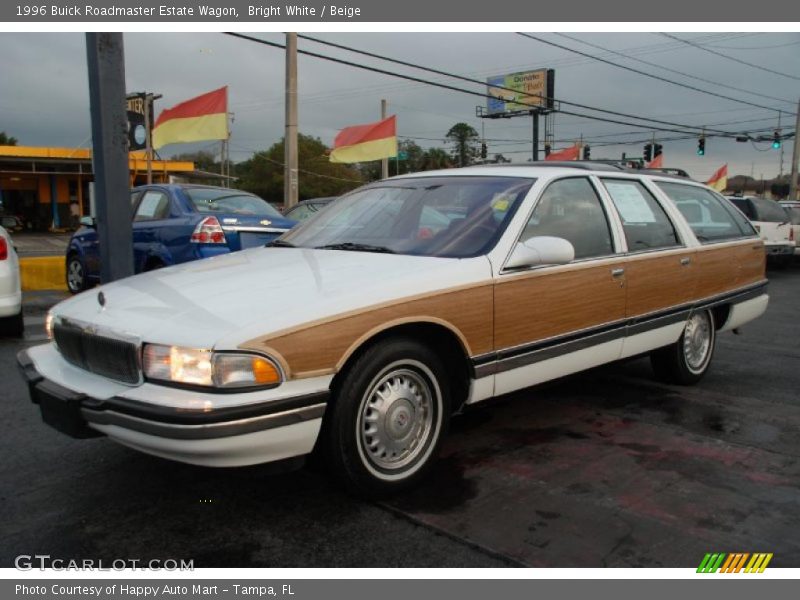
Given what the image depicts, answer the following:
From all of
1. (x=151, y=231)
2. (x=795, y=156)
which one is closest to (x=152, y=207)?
(x=151, y=231)

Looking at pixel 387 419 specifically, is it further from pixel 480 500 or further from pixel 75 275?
pixel 75 275

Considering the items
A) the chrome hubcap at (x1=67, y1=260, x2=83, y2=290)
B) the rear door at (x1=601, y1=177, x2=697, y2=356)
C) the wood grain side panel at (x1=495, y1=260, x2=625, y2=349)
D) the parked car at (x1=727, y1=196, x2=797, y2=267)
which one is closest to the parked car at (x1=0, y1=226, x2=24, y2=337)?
the chrome hubcap at (x1=67, y1=260, x2=83, y2=290)

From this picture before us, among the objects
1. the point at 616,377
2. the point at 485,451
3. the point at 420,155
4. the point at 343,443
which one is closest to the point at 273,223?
the point at 616,377

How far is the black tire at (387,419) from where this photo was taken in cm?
→ 288

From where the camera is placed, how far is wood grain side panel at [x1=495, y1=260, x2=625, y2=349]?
3.47 metres

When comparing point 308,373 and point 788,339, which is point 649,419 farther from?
point 788,339

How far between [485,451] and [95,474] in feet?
6.76

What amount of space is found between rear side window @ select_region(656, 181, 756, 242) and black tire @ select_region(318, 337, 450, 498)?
281 cm

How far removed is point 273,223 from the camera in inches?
302

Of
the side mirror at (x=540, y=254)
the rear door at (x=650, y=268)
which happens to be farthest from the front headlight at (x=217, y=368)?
the rear door at (x=650, y=268)

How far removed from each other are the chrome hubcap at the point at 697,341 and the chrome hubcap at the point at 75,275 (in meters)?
8.15

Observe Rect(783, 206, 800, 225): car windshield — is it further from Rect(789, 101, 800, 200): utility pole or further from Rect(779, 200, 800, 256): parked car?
Rect(789, 101, 800, 200): utility pole

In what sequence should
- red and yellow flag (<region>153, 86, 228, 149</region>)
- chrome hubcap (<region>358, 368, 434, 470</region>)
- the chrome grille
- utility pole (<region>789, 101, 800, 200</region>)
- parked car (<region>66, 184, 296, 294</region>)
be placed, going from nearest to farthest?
the chrome grille
chrome hubcap (<region>358, 368, 434, 470</region>)
parked car (<region>66, 184, 296, 294</region>)
red and yellow flag (<region>153, 86, 228, 149</region>)
utility pole (<region>789, 101, 800, 200</region>)

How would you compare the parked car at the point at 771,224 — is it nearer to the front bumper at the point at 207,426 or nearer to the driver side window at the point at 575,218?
the driver side window at the point at 575,218
